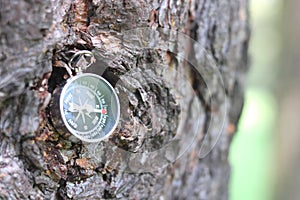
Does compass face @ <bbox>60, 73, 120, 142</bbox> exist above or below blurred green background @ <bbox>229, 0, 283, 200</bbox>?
below

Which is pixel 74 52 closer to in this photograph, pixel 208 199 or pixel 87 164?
pixel 87 164

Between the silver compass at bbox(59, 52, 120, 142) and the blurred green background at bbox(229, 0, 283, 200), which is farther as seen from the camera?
the blurred green background at bbox(229, 0, 283, 200)

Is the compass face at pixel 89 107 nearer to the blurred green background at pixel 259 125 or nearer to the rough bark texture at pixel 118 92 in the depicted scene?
the rough bark texture at pixel 118 92

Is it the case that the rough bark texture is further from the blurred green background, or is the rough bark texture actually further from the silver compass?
the blurred green background

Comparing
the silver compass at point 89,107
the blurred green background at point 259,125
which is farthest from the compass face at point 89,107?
the blurred green background at point 259,125

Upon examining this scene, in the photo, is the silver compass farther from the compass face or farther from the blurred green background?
the blurred green background

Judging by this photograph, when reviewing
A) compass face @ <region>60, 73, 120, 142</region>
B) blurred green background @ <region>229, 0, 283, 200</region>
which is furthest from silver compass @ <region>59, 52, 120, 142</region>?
blurred green background @ <region>229, 0, 283, 200</region>
